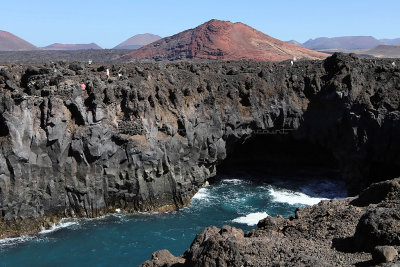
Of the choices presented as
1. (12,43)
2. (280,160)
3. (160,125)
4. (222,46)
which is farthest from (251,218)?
(12,43)

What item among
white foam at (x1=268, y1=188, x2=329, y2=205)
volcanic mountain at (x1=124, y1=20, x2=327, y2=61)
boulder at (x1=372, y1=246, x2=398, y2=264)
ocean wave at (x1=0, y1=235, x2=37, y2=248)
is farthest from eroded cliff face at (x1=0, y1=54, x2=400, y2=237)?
volcanic mountain at (x1=124, y1=20, x2=327, y2=61)

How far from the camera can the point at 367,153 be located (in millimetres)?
45188

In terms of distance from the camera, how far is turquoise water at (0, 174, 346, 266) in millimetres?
32062

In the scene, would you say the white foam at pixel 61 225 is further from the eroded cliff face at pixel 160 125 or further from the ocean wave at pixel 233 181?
the ocean wave at pixel 233 181

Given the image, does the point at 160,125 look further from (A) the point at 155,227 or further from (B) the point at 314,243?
(B) the point at 314,243

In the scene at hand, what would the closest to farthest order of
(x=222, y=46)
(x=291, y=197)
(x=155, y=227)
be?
(x=155, y=227) → (x=291, y=197) → (x=222, y=46)

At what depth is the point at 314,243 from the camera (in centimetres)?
1892

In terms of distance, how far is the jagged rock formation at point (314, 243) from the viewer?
1691 centimetres

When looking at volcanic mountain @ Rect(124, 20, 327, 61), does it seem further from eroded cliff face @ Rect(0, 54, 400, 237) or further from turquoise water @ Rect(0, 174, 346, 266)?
turquoise water @ Rect(0, 174, 346, 266)

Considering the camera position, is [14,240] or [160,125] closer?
[14,240]

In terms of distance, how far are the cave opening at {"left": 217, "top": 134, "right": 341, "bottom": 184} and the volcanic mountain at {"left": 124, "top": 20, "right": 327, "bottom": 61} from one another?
3175cm

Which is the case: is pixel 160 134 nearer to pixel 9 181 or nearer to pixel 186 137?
pixel 186 137

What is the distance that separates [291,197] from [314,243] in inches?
1049

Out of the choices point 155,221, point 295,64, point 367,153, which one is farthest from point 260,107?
point 155,221
